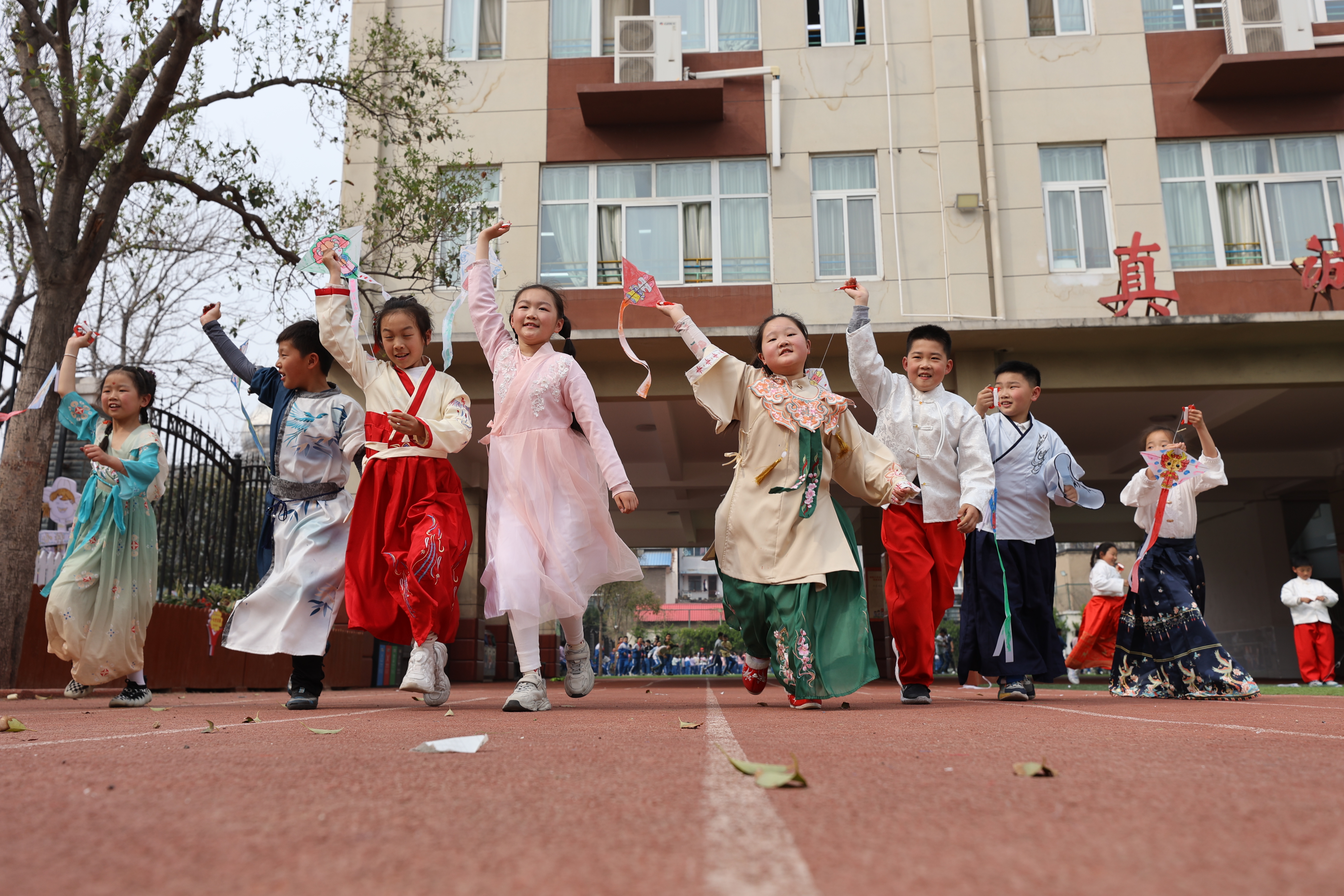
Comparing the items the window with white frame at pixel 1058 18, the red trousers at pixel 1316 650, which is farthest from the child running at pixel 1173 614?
the window with white frame at pixel 1058 18

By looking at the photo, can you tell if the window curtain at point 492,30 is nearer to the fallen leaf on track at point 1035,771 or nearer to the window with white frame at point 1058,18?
the window with white frame at point 1058,18

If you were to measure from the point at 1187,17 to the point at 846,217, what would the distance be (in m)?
5.21

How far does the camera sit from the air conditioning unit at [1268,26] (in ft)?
41.1

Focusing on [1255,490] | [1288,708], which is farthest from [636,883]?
[1255,490]

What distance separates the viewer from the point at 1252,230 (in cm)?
1264

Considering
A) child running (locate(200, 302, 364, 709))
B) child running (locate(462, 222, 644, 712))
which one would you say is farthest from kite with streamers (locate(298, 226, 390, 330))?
child running (locate(462, 222, 644, 712))

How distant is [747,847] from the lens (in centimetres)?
128

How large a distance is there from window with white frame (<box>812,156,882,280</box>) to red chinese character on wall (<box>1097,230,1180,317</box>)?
2.81 meters

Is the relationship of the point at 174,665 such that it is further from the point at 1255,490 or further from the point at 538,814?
the point at 1255,490

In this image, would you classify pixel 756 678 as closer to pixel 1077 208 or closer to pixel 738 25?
pixel 1077 208

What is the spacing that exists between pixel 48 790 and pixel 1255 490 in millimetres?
20116

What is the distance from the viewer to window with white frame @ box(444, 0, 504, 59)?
1377 cm

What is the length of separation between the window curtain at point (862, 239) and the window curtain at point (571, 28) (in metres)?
4.27

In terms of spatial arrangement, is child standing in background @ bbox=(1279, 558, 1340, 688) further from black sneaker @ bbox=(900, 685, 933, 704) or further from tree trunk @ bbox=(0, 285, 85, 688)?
tree trunk @ bbox=(0, 285, 85, 688)
